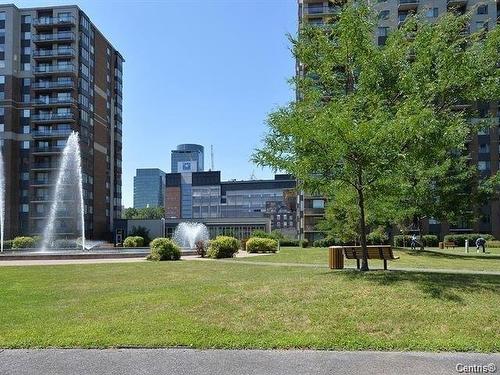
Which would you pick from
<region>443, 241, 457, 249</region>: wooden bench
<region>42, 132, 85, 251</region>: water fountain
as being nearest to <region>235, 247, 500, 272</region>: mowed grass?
<region>443, 241, 457, 249</region>: wooden bench

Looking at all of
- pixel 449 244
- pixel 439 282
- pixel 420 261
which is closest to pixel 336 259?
pixel 439 282

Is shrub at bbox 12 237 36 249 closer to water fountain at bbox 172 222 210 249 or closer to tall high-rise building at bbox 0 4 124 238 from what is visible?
water fountain at bbox 172 222 210 249

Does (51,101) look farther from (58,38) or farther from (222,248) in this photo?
(222,248)

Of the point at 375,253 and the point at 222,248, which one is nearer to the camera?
the point at 375,253

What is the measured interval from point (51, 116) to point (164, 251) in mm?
57279

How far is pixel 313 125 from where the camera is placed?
1305 cm

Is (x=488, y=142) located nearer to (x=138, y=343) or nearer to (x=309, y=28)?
(x=309, y=28)

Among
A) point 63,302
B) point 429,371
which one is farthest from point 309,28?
point 429,371

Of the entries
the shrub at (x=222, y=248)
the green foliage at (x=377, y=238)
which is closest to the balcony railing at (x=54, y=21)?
the green foliage at (x=377, y=238)

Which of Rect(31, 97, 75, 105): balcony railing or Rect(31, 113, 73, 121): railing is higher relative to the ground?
Rect(31, 97, 75, 105): balcony railing

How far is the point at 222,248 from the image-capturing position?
91.1ft

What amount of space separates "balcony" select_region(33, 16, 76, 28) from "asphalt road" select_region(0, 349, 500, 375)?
255 feet

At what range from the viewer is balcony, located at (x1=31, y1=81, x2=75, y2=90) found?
75.9 meters

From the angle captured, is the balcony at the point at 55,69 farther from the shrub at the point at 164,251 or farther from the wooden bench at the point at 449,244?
the shrub at the point at 164,251
